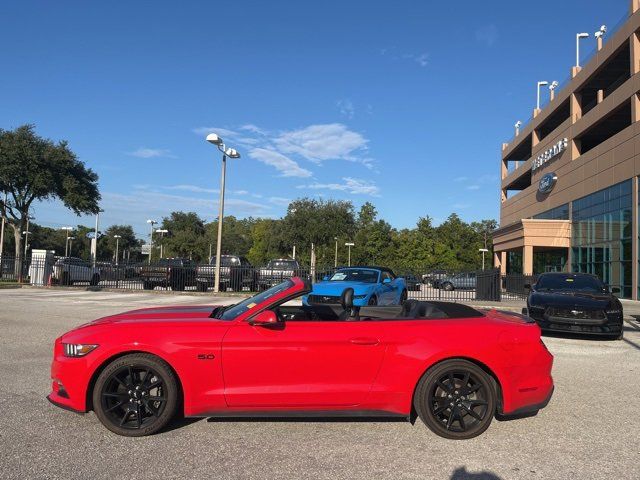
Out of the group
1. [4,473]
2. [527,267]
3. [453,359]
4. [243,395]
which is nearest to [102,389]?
[4,473]

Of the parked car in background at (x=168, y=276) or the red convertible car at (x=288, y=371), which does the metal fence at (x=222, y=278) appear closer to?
the parked car in background at (x=168, y=276)

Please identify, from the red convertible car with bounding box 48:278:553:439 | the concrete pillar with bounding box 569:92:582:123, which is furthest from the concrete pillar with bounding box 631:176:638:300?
the red convertible car with bounding box 48:278:553:439

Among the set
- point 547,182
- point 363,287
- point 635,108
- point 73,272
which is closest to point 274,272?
point 73,272

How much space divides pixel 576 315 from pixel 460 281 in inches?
549

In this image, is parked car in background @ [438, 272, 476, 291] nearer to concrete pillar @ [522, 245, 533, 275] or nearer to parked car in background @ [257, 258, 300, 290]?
parked car in background @ [257, 258, 300, 290]

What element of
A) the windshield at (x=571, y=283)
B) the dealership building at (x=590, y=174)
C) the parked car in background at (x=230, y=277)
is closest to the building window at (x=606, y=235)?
the dealership building at (x=590, y=174)

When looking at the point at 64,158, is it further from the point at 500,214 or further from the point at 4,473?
the point at 500,214

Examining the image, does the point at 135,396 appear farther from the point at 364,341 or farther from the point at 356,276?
the point at 356,276

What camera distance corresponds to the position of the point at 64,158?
32.4 m

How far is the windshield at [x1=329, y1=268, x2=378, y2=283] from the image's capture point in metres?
14.1

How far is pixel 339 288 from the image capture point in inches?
508

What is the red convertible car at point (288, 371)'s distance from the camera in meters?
4.22

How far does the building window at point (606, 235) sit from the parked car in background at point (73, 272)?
96.3ft

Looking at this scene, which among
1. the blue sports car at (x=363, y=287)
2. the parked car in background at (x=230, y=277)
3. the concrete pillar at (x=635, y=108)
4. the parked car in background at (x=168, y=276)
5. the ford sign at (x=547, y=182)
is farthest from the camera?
the ford sign at (x=547, y=182)
